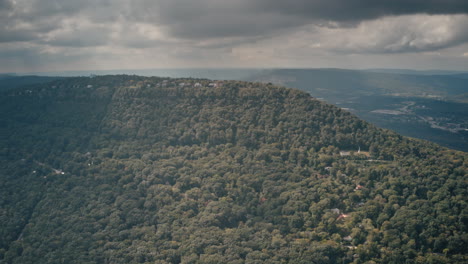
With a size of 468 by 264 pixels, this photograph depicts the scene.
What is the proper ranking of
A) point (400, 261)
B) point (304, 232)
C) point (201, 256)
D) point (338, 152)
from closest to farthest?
point (400, 261), point (201, 256), point (304, 232), point (338, 152)

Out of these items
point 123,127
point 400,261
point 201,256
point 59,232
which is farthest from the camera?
point 123,127

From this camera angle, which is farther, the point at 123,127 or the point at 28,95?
the point at 28,95

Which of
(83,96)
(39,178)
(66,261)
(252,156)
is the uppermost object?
(83,96)

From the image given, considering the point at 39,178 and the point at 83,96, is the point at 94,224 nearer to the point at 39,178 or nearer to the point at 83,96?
the point at 39,178

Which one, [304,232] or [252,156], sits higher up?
[252,156]

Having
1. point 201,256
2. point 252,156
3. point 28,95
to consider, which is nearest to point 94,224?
point 201,256

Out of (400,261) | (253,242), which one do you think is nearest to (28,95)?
(253,242)
